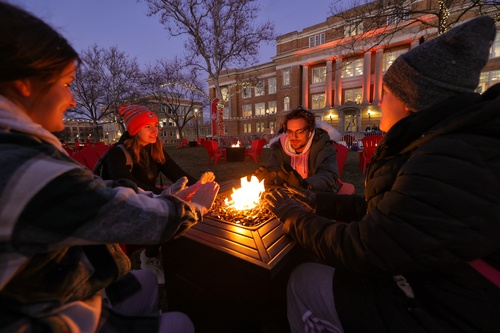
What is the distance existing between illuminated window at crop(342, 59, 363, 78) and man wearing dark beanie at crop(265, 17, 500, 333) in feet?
109

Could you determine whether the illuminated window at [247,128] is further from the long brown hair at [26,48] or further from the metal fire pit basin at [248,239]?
the long brown hair at [26,48]

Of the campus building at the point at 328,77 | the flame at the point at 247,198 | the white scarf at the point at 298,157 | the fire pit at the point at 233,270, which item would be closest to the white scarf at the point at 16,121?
the fire pit at the point at 233,270

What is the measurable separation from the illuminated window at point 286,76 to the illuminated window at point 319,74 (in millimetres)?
3509

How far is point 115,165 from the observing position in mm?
2832

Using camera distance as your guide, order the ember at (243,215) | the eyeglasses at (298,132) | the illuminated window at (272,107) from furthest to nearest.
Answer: the illuminated window at (272,107) < the eyeglasses at (298,132) < the ember at (243,215)

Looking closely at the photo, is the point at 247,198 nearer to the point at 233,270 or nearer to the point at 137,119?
the point at 233,270

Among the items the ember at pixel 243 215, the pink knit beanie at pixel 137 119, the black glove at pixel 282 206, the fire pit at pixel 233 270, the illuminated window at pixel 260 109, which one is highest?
the illuminated window at pixel 260 109

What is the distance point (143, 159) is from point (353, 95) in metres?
32.7

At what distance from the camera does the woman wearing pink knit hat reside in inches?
113

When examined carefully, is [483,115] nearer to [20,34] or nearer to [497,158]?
[497,158]

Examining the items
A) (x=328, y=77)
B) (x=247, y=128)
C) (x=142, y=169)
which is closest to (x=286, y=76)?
(x=328, y=77)

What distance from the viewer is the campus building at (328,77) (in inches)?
1029

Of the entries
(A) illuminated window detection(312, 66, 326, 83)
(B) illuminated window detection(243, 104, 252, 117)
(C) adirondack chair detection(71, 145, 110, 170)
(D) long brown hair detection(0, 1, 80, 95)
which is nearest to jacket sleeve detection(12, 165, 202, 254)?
(D) long brown hair detection(0, 1, 80, 95)

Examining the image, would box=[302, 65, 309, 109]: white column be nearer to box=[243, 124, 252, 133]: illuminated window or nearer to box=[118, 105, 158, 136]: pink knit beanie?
box=[243, 124, 252, 133]: illuminated window
